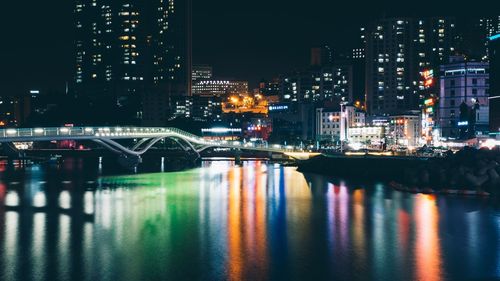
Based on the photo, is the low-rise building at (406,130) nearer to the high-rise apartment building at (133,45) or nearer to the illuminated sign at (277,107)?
the illuminated sign at (277,107)

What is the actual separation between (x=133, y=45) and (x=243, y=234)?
5463 inches

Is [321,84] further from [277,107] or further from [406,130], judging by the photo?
[406,130]

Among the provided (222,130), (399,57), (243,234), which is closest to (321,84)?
(399,57)

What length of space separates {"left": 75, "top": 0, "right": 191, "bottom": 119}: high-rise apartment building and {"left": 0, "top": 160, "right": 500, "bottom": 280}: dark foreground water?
119 metres

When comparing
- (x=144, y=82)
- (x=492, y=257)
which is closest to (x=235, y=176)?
(x=492, y=257)

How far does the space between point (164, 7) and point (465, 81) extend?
11146cm

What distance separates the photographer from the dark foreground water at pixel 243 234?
17.7m

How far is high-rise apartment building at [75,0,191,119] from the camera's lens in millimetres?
153750

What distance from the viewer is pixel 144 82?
15362 centimetres

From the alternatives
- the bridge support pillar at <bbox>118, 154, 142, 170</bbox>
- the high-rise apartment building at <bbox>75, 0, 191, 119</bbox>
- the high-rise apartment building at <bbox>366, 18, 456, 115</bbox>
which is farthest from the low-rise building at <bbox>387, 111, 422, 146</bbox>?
the high-rise apartment building at <bbox>75, 0, 191, 119</bbox>

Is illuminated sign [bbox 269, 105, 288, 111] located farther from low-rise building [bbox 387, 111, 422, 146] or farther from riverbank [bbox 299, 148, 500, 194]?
riverbank [bbox 299, 148, 500, 194]

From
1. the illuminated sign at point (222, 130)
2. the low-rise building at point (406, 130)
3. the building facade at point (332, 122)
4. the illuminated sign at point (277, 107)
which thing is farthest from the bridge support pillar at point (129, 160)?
the illuminated sign at point (277, 107)

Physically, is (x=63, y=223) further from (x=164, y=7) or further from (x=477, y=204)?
(x=164, y=7)

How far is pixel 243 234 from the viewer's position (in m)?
23.0
